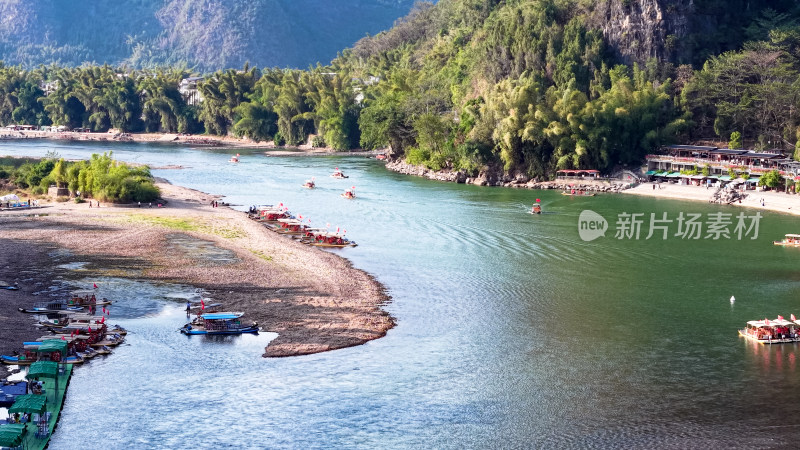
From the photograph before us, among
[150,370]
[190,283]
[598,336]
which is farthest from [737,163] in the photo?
[150,370]

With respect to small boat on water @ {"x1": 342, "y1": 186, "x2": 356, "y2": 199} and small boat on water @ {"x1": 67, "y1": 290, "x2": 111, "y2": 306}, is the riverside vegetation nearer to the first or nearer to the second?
small boat on water @ {"x1": 342, "y1": 186, "x2": 356, "y2": 199}

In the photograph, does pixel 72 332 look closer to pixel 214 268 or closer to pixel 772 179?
pixel 214 268

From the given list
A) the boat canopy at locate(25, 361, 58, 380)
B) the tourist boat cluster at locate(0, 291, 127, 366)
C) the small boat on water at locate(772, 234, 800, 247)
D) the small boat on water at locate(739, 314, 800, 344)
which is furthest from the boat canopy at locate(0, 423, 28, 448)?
the small boat on water at locate(772, 234, 800, 247)

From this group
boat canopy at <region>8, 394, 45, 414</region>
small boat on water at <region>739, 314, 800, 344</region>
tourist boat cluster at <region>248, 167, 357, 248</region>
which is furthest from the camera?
tourist boat cluster at <region>248, 167, 357, 248</region>

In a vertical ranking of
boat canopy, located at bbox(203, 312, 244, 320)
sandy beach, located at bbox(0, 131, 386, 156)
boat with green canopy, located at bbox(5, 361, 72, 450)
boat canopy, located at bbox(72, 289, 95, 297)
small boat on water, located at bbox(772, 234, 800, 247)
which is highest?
sandy beach, located at bbox(0, 131, 386, 156)

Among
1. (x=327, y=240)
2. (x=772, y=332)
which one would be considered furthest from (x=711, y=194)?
(x=772, y=332)
